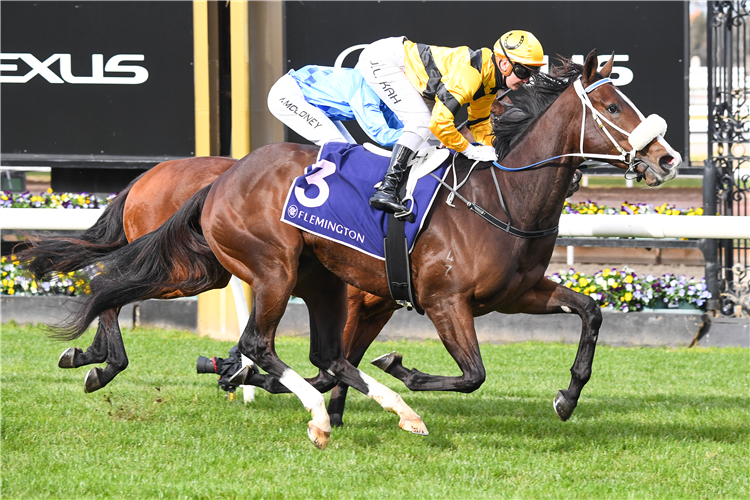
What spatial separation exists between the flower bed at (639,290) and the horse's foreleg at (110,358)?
12.8 feet

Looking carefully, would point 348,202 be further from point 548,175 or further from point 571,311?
point 571,311

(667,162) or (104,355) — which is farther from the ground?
(667,162)

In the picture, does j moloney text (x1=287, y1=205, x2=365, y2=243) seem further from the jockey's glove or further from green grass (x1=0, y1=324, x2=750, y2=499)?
green grass (x1=0, y1=324, x2=750, y2=499)

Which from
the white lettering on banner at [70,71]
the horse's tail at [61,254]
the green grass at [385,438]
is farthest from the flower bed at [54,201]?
the horse's tail at [61,254]

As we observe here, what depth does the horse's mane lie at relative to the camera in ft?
13.7

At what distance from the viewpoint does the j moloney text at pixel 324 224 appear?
13.6 ft

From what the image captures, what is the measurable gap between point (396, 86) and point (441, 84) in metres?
0.42

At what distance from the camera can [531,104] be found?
430cm

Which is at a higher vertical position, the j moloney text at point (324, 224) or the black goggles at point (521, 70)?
the black goggles at point (521, 70)

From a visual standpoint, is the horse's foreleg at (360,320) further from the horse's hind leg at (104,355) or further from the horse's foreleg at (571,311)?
the horse's hind leg at (104,355)

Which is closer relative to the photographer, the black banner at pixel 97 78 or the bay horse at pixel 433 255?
the bay horse at pixel 433 255

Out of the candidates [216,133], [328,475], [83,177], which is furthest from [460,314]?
[83,177]

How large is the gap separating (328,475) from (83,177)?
16.5ft

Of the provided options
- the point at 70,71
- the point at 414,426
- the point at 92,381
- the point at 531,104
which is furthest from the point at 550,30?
the point at 92,381
